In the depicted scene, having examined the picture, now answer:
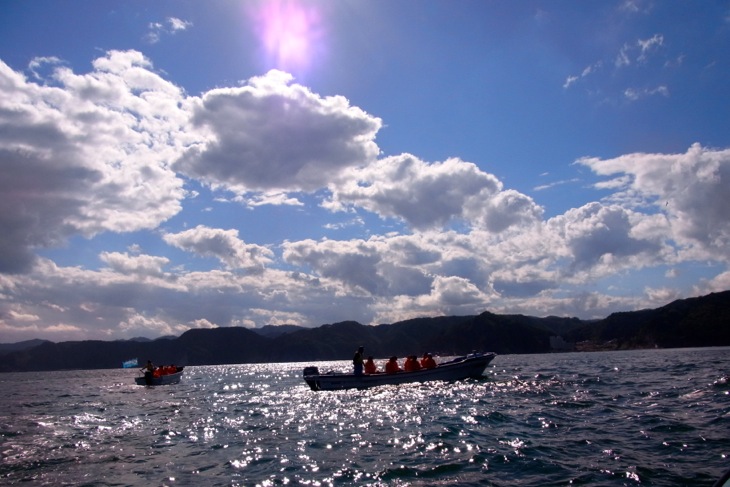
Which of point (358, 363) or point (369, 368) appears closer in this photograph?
point (358, 363)

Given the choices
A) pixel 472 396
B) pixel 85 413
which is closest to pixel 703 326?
pixel 472 396

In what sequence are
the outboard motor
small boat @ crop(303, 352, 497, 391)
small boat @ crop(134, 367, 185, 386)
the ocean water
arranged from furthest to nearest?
small boat @ crop(134, 367, 185, 386) < the outboard motor < small boat @ crop(303, 352, 497, 391) < the ocean water

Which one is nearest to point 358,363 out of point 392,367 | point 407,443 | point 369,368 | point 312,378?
point 369,368

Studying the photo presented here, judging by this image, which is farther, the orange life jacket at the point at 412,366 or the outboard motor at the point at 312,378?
the outboard motor at the point at 312,378

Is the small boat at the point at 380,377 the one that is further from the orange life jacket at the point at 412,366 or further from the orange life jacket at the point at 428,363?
the orange life jacket at the point at 412,366

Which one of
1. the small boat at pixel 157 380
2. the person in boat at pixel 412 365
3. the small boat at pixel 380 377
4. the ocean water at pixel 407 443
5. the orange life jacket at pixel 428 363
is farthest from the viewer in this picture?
the small boat at pixel 157 380

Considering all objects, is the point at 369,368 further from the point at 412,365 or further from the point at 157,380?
the point at 157,380

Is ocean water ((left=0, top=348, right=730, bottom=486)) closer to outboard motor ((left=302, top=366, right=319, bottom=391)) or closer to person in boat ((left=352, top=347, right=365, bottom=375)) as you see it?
person in boat ((left=352, top=347, right=365, bottom=375))

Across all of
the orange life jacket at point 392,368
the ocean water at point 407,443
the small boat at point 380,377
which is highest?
the orange life jacket at point 392,368

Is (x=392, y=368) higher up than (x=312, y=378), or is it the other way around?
(x=392, y=368)

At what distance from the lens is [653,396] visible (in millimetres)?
25766

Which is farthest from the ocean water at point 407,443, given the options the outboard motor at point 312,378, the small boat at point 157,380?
the small boat at point 157,380

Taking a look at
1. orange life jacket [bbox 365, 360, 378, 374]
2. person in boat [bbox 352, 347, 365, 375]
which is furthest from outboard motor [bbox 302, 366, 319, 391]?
orange life jacket [bbox 365, 360, 378, 374]

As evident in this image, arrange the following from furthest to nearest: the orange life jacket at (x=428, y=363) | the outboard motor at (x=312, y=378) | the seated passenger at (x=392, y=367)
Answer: the outboard motor at (x=312, y=378)
the orange life jacket at (x=428, y=363)
the seated passenger at (x=392, y=367)
